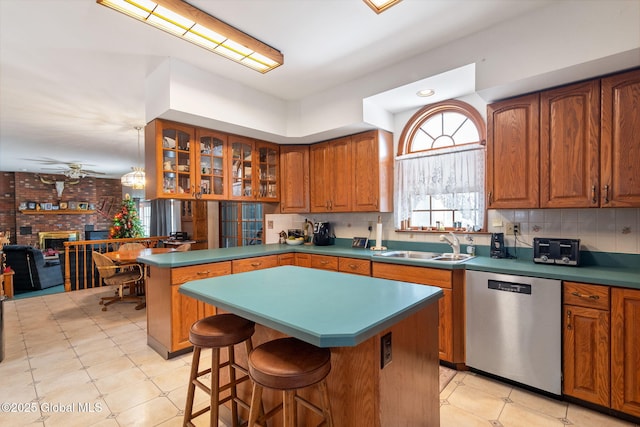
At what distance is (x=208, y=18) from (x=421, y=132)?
2.39m

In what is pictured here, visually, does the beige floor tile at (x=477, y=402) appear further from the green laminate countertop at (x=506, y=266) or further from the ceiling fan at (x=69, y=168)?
the ceiling fan at (x=69, y=168)

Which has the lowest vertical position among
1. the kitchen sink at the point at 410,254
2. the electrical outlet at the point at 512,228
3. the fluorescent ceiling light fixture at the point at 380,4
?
the kitchen sink at the point at 410,254

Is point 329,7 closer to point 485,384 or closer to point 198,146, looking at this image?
point 198,146

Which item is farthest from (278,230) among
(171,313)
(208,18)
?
(208,18)

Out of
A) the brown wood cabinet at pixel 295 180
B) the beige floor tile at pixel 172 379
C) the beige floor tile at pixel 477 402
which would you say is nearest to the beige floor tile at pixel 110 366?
the beige floor tile at pixel 172 379

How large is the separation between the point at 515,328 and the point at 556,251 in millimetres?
677

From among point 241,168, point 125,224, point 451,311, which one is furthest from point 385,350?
point 125,224

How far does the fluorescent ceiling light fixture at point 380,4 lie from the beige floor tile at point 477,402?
2741mm

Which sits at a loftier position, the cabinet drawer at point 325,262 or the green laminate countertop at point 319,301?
the green laminate countertop at point 319,301

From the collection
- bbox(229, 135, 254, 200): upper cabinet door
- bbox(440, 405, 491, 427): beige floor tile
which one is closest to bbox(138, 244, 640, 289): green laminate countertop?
bbox(229, 135, 254, 200): upper cabinet door

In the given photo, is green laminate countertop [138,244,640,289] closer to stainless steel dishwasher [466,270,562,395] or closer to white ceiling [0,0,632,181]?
stainless steel dishwasher [466,270,562,395]

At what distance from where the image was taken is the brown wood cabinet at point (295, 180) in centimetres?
410

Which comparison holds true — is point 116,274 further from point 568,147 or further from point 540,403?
point 568,147

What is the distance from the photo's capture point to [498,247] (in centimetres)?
272
